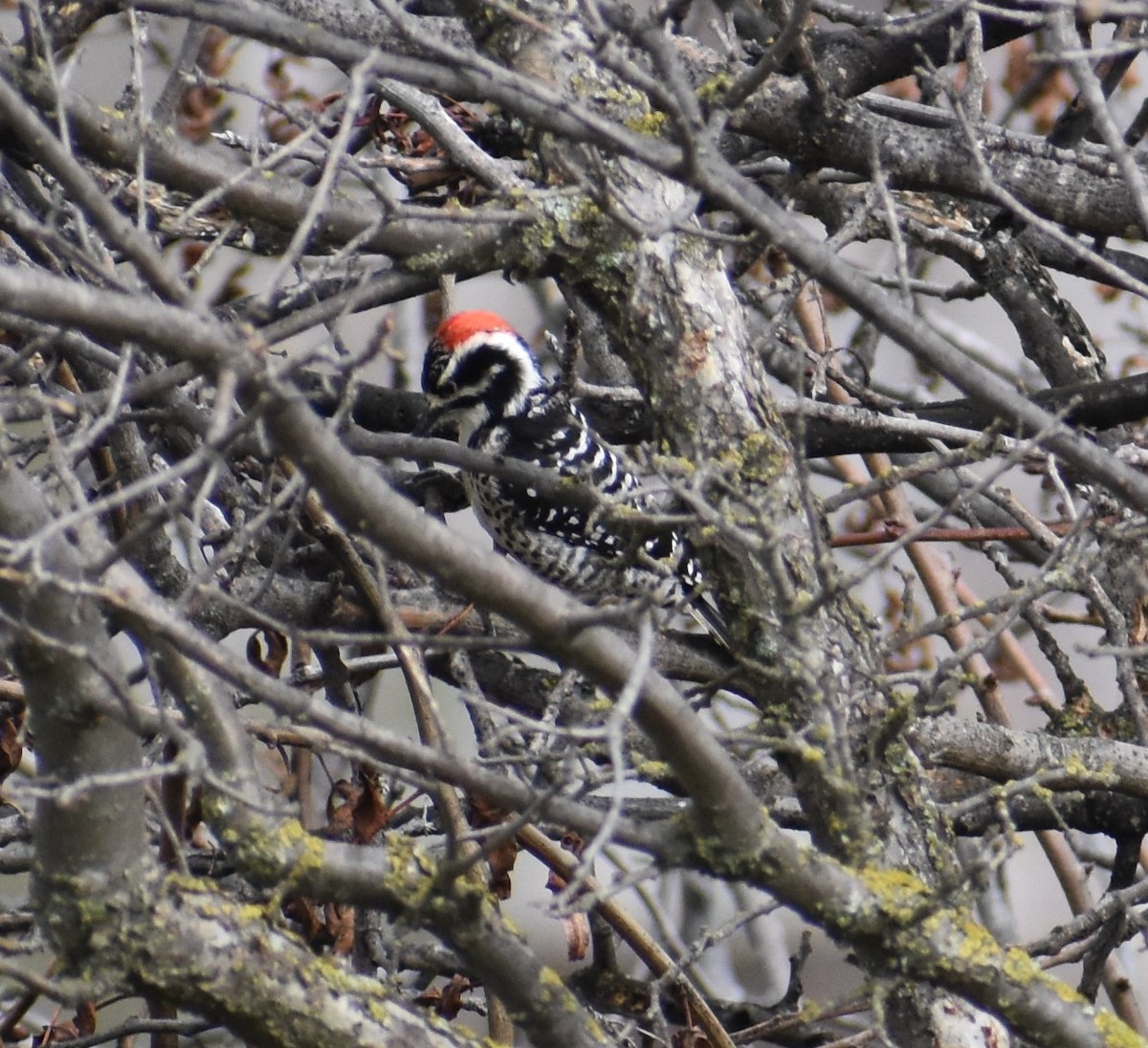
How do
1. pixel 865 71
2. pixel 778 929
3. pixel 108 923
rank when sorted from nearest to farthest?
pixel 108 923 → pixel 865 71 → pixel 778 929

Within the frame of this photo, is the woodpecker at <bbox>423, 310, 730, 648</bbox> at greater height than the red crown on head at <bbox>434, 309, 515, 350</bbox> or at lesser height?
lesser

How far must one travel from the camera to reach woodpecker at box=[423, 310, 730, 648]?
13.2 feet

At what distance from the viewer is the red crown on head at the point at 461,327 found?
4.04m

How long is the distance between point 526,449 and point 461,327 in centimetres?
38

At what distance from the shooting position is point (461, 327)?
407 centimetres

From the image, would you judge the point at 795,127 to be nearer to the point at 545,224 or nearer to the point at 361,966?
Result: the point at 545,224

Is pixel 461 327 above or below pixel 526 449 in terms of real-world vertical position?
above

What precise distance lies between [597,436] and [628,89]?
1.49 meters

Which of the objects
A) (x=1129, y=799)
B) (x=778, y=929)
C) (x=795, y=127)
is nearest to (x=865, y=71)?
(x=795, y=127)

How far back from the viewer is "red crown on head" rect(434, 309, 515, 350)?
4043 mm

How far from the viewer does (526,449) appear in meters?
4.15

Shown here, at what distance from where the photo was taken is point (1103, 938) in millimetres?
2691

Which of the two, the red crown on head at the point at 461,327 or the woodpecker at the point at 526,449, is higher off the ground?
the red crown on head at the point at 461,327

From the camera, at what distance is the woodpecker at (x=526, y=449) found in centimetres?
402
